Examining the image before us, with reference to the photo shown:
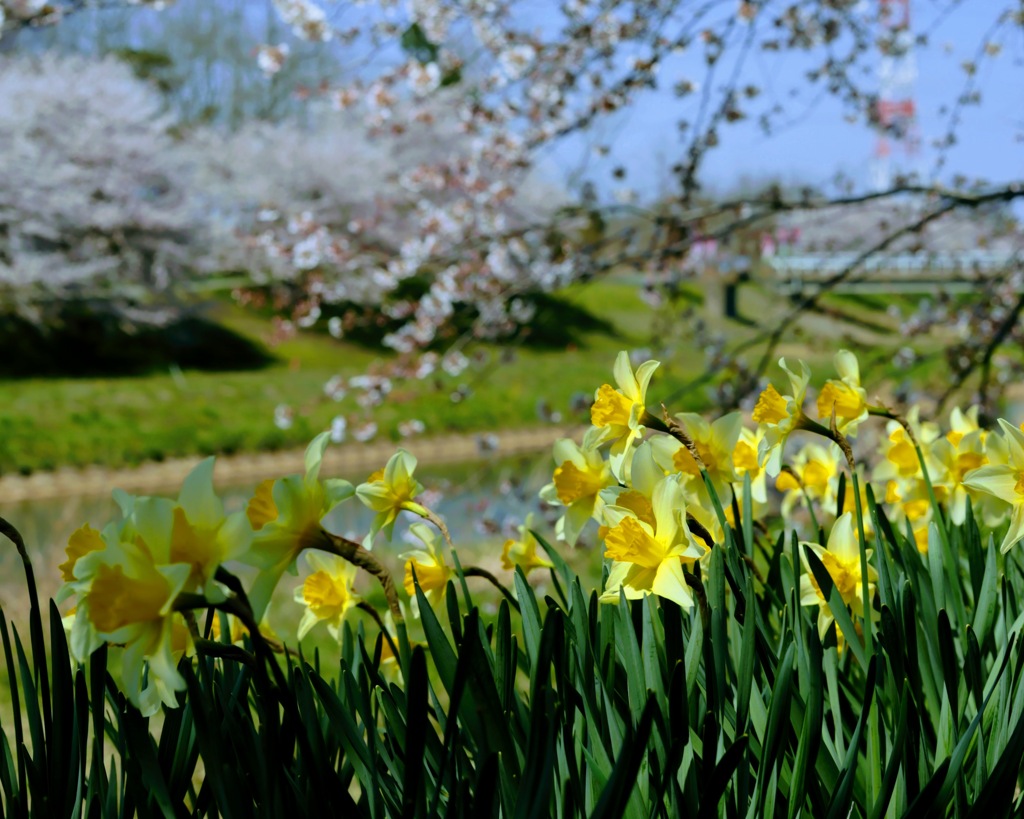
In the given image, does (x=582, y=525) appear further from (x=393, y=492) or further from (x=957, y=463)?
(x=957, y=463)

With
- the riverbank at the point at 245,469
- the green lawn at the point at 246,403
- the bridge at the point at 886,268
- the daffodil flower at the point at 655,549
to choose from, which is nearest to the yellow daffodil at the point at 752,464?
the daffodil flower at the point at 655,549

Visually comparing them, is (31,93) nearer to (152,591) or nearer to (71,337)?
(71,337)

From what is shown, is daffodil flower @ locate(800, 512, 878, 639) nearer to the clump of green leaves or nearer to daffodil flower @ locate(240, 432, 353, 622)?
the clump of green leaves

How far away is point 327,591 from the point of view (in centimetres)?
124

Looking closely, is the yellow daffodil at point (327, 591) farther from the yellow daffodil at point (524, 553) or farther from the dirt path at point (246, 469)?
the dirt path at point (246, 469)

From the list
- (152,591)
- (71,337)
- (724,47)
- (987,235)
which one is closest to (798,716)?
(152,591)

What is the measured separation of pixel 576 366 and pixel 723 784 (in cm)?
1497

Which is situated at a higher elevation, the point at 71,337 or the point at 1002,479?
the point at 1002,479

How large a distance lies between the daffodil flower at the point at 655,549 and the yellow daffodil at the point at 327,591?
1.30 feet

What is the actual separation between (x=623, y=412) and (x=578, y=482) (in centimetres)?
12

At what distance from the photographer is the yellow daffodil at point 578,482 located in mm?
1202

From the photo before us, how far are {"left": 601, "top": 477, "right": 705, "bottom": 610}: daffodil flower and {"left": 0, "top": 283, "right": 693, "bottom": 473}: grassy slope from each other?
7558mm

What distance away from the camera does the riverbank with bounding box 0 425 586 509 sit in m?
9.66

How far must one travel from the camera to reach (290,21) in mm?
5289
